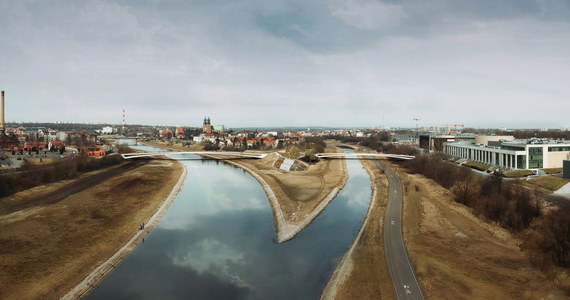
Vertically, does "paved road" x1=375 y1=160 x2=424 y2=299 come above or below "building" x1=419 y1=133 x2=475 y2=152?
below

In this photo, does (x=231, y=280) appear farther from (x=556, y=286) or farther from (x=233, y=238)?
(x=556, y=286)

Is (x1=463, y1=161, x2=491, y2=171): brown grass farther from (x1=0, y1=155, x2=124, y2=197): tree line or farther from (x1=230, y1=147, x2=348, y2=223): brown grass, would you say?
(x1=0, y1=155, x2=124, y2=197): tree line

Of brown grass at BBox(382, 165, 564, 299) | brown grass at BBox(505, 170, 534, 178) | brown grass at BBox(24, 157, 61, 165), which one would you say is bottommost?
brown grass at BBox(382, 165, 564, 299)

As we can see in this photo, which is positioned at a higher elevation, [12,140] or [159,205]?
[12,140]

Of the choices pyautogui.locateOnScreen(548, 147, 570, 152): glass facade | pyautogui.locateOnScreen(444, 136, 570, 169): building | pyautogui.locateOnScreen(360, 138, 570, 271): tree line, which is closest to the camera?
pyautogui.locateOnScreen(360, 138, 570, 271): tree line

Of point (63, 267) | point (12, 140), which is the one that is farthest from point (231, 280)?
point (12, 140)

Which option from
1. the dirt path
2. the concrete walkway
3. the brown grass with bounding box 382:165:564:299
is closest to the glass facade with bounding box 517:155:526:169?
the concrete walkway

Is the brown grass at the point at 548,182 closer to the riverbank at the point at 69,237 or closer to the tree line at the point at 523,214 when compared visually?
the tree line at the point at 523,214
